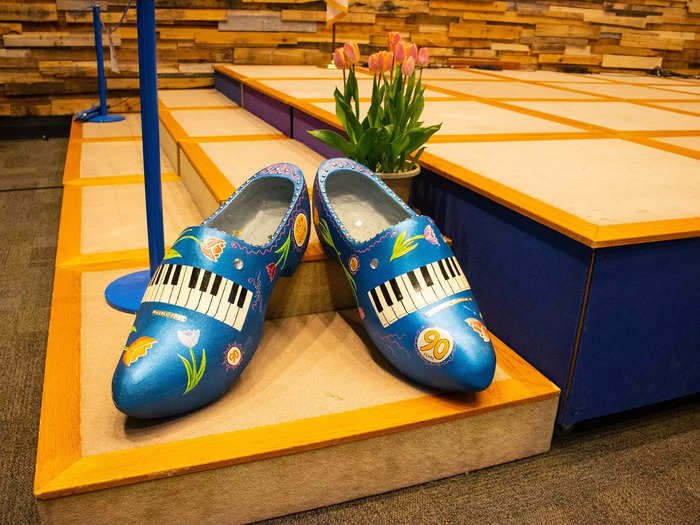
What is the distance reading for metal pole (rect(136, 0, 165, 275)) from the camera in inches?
39.8

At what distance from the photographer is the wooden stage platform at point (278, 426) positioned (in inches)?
30.0

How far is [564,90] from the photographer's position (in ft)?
9.22

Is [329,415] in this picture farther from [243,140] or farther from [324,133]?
[243,140]

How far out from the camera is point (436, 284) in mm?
901

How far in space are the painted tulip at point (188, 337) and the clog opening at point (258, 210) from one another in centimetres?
31

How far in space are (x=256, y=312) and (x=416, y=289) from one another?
0.78ft

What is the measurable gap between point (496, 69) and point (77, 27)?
245cm

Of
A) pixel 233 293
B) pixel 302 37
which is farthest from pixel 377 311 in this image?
pixel 302 37

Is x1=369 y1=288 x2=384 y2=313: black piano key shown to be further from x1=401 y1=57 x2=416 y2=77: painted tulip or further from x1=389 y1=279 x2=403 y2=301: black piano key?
x1=401 y1=57 x2=416 y2=77: painted tulip

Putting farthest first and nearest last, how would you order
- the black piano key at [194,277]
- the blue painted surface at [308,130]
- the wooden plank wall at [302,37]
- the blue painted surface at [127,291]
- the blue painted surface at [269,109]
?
the wooden plank wall at [302,37] < the blue painted surface at [269,109] < the blue painted surface at [308,130] < the blue painted surface at [127,291] < the black piano key at [194,277]

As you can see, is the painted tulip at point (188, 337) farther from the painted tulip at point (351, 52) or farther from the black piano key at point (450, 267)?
the painted tulip at point (351, 52)

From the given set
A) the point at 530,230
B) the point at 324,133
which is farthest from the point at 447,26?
the point at 530,230

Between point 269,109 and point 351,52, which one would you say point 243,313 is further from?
point 269,109

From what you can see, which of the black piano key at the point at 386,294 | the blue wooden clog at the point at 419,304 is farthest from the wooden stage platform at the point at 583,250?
the black piano key at the point at 386,294
